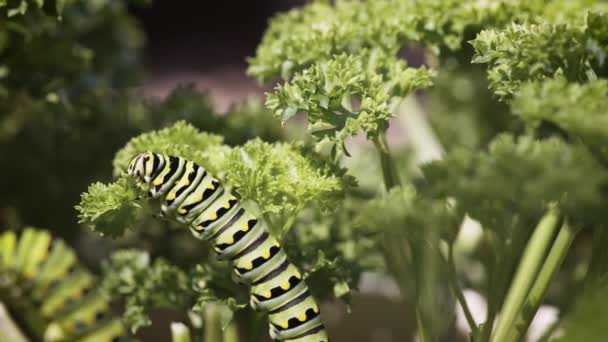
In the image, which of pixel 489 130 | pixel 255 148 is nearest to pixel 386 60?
pixel 255 148

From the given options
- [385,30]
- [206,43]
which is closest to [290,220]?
[385,30]

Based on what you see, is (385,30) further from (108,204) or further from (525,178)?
(108,204)

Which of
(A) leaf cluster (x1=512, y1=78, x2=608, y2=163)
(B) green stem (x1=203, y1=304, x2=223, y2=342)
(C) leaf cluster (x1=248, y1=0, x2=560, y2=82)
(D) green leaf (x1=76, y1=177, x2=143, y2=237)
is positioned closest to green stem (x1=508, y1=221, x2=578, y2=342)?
(A) leaf cluster (x1=512, y1=78, x2=608, y2=163)

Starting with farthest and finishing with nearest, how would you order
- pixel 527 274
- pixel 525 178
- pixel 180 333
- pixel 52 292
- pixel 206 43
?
pixel 206 43
pixel 52 292
pixel 180 333
pixel 527 274
pixel 525 178

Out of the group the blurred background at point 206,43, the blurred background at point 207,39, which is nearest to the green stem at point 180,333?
the blurred background at point 206,43

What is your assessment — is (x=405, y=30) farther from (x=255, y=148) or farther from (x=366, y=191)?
(x=366, y=191)

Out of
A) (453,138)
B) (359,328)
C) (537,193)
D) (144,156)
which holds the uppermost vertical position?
(453,138)
